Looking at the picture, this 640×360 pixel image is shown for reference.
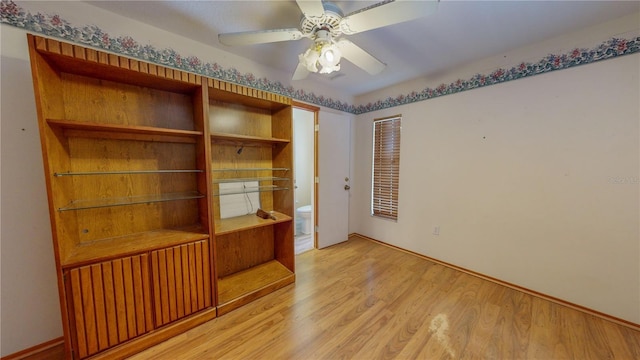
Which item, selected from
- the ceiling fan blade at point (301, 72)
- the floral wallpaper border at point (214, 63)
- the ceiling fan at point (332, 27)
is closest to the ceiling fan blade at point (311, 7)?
the ceiling fan at point (332, 27)

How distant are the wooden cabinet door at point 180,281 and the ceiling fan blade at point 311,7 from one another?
1.75 m

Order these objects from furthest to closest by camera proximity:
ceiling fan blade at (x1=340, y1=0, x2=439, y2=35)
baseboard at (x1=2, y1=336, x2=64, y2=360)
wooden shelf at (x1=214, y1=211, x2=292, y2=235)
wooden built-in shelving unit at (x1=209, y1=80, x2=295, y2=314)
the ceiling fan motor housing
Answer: wooden built-in shelving unit at (x1=209, y1=80, x2=295, y2=314) → wooden shelf at (x1=214, y1=211, x2=292, y2=235) → baseboard at (x1=2, y1=336, x2=64, y2=360) → the ceiling fan motor housing → ceiling fan blade at (x1=340, y1=0, x2=439, y2=35)

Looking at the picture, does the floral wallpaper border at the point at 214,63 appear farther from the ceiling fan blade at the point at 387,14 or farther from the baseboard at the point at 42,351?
the baseboard at the point at 42,351

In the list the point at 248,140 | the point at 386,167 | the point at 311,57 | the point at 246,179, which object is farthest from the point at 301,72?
the point at 386,167

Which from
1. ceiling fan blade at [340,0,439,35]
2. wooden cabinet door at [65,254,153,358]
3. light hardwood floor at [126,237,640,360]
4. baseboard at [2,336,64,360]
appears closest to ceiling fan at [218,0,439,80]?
ceiling fan blade at [340,0,439,35]

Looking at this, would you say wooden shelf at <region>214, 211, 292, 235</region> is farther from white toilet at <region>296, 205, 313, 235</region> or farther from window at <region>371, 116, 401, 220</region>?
window at <region>371, 116, 401, 220</region>

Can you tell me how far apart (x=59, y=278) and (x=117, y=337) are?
0.53 m

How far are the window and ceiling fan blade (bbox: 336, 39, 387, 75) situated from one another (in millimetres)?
1580

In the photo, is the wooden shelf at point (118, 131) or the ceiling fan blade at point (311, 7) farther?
the wooden shelf at point (118, 131)

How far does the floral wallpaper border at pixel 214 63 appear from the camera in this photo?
1.37 meters

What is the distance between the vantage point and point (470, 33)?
1838mm

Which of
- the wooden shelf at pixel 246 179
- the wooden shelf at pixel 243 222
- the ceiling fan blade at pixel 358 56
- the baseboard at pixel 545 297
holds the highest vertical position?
the ceiling fan blade at pixel 358 56

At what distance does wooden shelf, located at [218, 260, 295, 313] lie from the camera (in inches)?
74.7

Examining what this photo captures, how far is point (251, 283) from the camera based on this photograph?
6.95 ft
